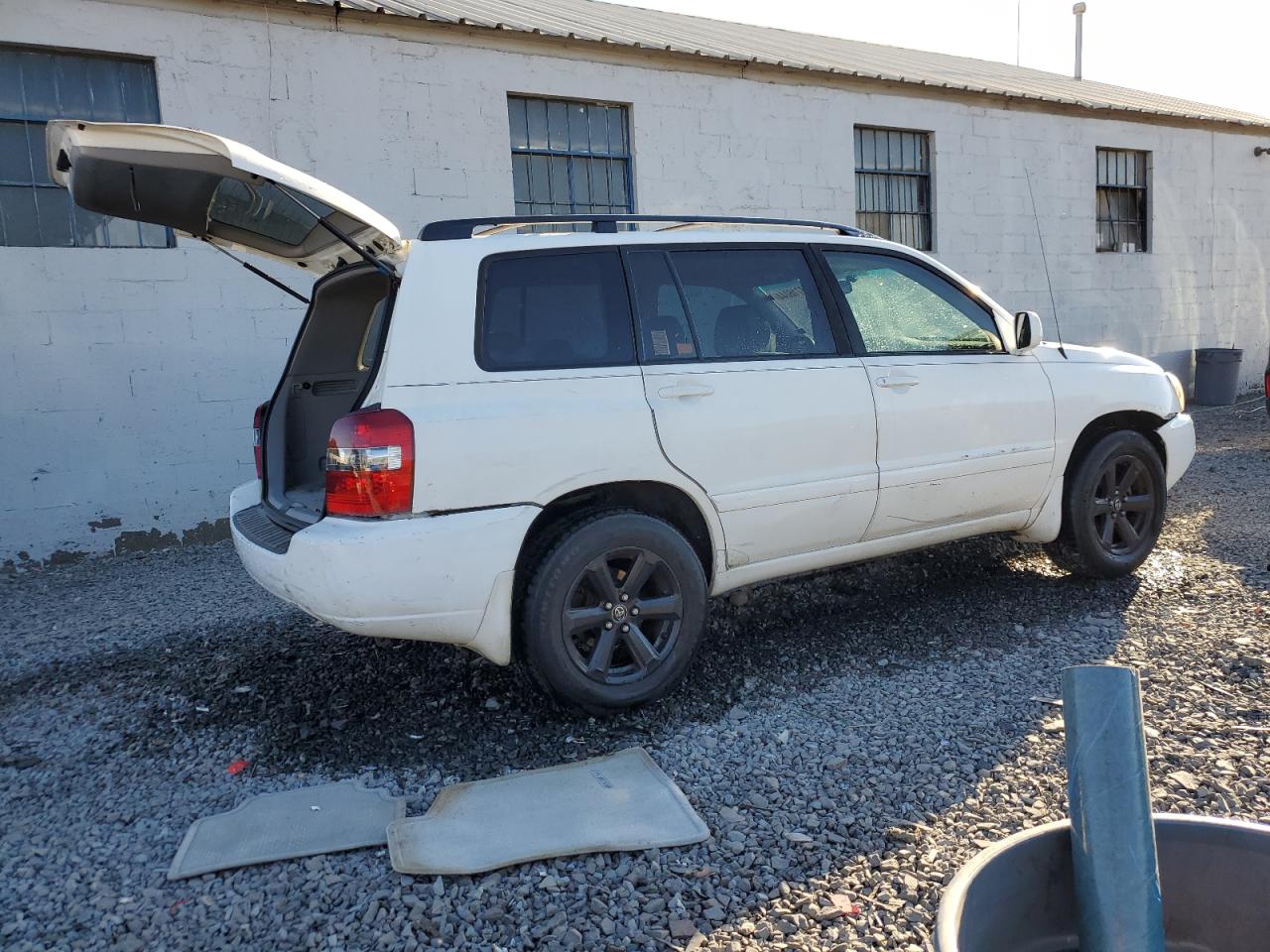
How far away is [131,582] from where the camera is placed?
651 centimetres

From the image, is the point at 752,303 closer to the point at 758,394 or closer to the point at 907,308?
the point at 758,394

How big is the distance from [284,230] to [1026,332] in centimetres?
342

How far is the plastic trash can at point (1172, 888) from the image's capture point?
62.2 inches

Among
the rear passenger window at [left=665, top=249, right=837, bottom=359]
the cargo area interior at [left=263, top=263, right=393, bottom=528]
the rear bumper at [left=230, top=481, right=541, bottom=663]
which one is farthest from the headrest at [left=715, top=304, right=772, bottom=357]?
the cargo area interior at [left=263, top=263, right=393, bottom=528]

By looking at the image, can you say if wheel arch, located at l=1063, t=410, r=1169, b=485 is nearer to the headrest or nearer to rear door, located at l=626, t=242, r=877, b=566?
rear door, located at l=626, t=242, r=877, b=566

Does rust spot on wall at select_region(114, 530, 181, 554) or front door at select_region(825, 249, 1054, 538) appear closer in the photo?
front door at select_region(825, 249, 1054, 538)

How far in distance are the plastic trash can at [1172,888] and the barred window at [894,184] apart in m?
10.2

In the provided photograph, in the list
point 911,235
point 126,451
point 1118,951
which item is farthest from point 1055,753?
Result: point 911,235

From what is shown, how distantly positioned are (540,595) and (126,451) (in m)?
5.37

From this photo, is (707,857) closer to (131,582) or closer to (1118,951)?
(1118,951)

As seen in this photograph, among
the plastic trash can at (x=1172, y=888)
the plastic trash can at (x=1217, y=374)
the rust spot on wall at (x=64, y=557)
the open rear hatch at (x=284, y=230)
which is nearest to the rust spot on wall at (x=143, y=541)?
the rust spot on wall at (x=64, y=557)

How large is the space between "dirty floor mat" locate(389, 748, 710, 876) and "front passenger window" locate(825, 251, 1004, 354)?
2200 millimetres

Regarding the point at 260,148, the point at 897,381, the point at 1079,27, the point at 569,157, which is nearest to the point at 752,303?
the point at 897,381

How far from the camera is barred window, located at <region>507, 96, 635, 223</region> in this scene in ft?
29.1
